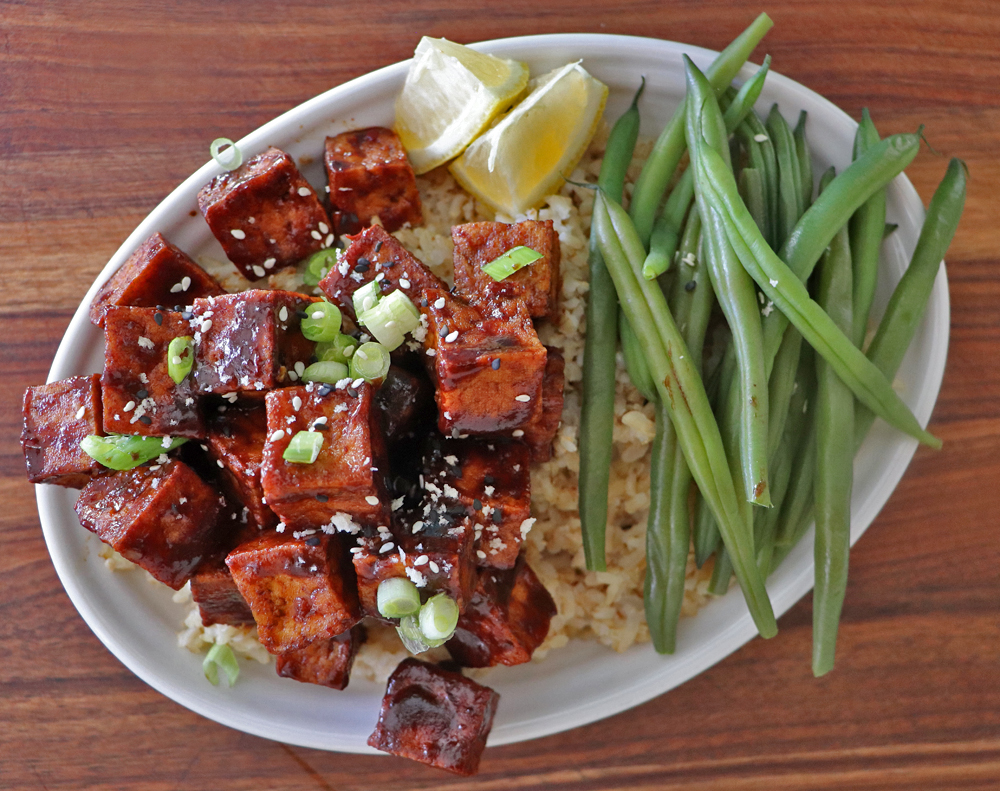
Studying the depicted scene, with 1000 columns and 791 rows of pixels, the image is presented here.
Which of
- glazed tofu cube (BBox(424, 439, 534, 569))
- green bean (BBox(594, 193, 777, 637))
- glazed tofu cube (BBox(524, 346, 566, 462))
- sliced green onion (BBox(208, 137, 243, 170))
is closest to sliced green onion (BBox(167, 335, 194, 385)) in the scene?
sliced green onion (BBox(208, 137, 243, 170))

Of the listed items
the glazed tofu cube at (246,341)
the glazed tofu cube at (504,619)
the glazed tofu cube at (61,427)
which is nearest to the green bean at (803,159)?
the glazed tofu cube at (504,619)

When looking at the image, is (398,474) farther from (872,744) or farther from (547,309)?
(872,744)

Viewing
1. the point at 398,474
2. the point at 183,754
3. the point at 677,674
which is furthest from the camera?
the point at 183,754

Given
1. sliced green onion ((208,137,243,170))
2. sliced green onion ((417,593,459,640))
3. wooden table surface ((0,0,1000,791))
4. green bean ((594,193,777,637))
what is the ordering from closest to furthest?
sliced green onion ((417,593,459,640)) < green bean ((594,193,777,637)) < sliced green onion ((208,137,243,170)) < wooden table surface ((0,0,1000,791))

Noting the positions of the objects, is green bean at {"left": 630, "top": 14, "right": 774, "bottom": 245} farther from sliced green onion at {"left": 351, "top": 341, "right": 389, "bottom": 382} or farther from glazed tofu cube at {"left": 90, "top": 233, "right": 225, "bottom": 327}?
glazed tofu cube at {"left": 90, "top": 233, "right": 225, "bottom": 327}

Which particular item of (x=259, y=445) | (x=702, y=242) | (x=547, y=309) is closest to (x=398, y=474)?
(x=259, y=445)

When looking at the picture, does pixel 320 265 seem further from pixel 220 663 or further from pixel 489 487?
pixel 220 663

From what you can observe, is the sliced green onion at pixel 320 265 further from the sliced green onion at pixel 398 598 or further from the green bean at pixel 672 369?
the sliced green onion at pixel 398 598

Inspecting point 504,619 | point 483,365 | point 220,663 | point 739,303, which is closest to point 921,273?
point 739,303

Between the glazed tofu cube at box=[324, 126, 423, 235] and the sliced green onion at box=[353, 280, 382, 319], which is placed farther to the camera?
the glazed tofu cube at box=[324, 126, 423, 235]
